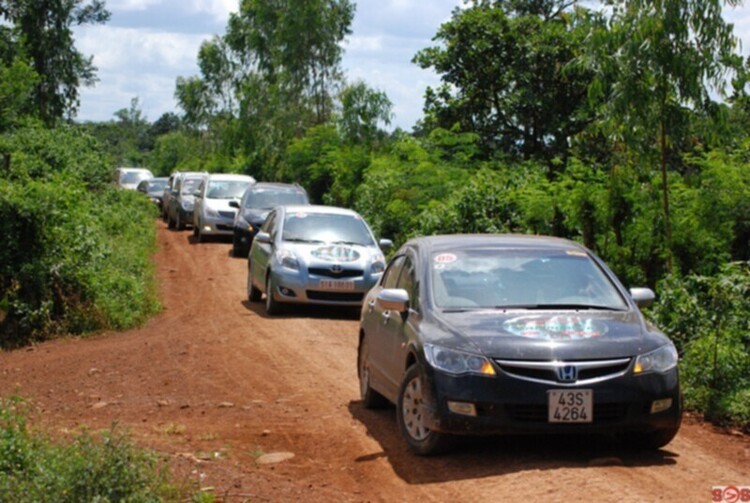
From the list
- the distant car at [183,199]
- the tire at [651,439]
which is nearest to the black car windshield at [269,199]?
the distant car at [183,199]

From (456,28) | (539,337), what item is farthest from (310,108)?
(539,337)

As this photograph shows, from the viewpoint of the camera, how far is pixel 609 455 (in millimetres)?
7883

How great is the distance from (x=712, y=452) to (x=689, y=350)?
247 cm

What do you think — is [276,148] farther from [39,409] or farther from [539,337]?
[539,337]

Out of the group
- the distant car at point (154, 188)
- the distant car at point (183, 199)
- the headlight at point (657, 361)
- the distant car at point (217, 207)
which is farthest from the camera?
the distant car at point (154, 188)

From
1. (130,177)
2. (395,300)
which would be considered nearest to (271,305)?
(395,300)

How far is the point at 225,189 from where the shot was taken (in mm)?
31516

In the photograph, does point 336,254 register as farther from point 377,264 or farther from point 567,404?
point 567,404

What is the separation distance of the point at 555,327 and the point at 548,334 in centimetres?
14

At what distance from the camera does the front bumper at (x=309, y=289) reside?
672 inches

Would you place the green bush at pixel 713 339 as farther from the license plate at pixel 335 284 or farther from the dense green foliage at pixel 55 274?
the dense green foliage at pixel 55 274

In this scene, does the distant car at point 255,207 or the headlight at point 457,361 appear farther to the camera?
the distant car at point 255,207

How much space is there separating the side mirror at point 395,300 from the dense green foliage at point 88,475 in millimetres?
2411

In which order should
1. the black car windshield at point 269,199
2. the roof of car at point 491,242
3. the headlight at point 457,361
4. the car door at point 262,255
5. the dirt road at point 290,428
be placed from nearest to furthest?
the dirt road at point 290,428 → the headlight at point 457,361 → the roof of car at point 491,242 → the car door at point 262,255 → the black car windshield at point 269,199
